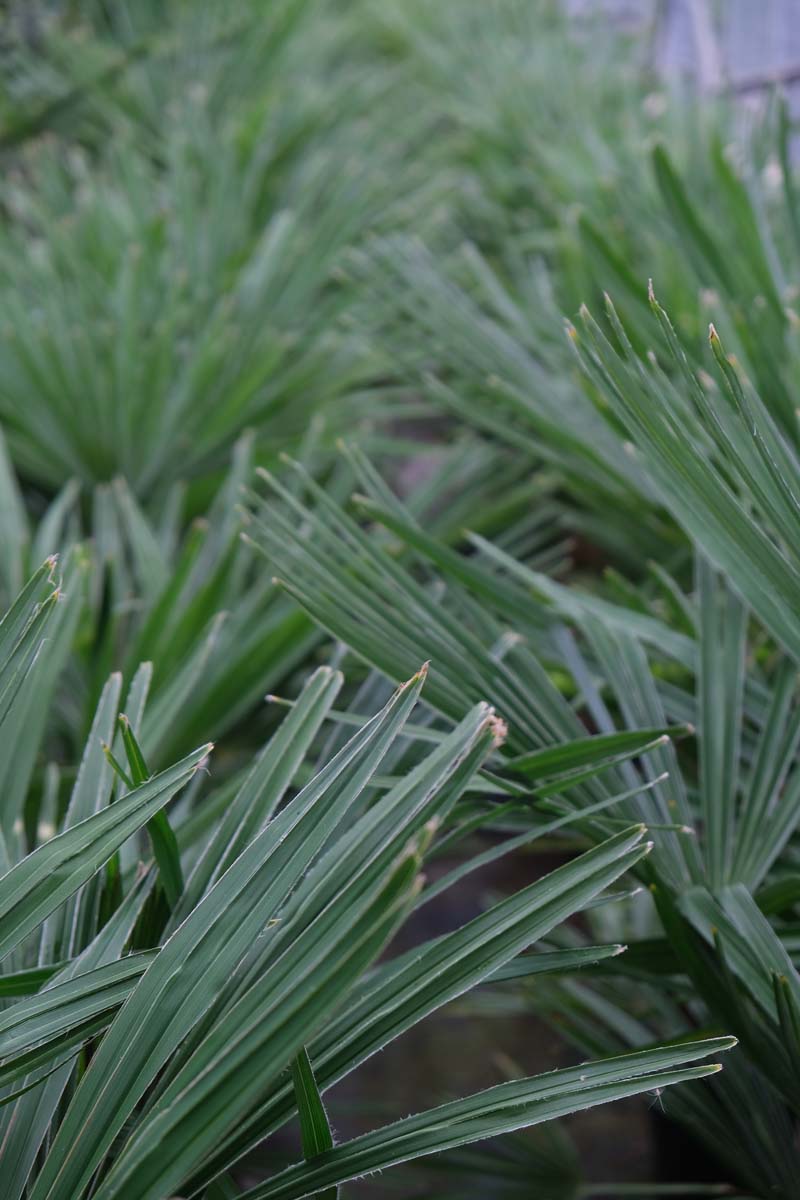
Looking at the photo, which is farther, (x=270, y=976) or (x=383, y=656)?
(x=383, y=656)

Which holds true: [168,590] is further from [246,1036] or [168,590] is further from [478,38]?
[478,38]

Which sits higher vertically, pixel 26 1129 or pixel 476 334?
pixel 476 334

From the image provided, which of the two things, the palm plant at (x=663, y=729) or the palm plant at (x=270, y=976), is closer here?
the palm plant at (x=270, y=976)

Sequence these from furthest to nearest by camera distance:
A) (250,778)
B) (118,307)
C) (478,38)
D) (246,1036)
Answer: (478,38) → (118,307) → (250,778) → (246,1036)

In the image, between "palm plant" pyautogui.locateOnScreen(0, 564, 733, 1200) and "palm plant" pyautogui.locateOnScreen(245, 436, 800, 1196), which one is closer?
"palm plant" pyautogui.locateOnScreen(0, 564, 733, 1200)

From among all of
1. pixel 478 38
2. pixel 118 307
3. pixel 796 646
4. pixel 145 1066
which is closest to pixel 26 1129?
pixel 145 1066

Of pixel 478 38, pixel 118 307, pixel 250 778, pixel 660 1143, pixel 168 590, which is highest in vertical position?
pixel 478 38

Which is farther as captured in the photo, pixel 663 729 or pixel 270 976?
pixel 663 729

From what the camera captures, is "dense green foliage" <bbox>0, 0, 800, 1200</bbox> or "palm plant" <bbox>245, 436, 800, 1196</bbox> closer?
"dense green foliage" <bbox>0, 0, 800, 1200</bbox>
